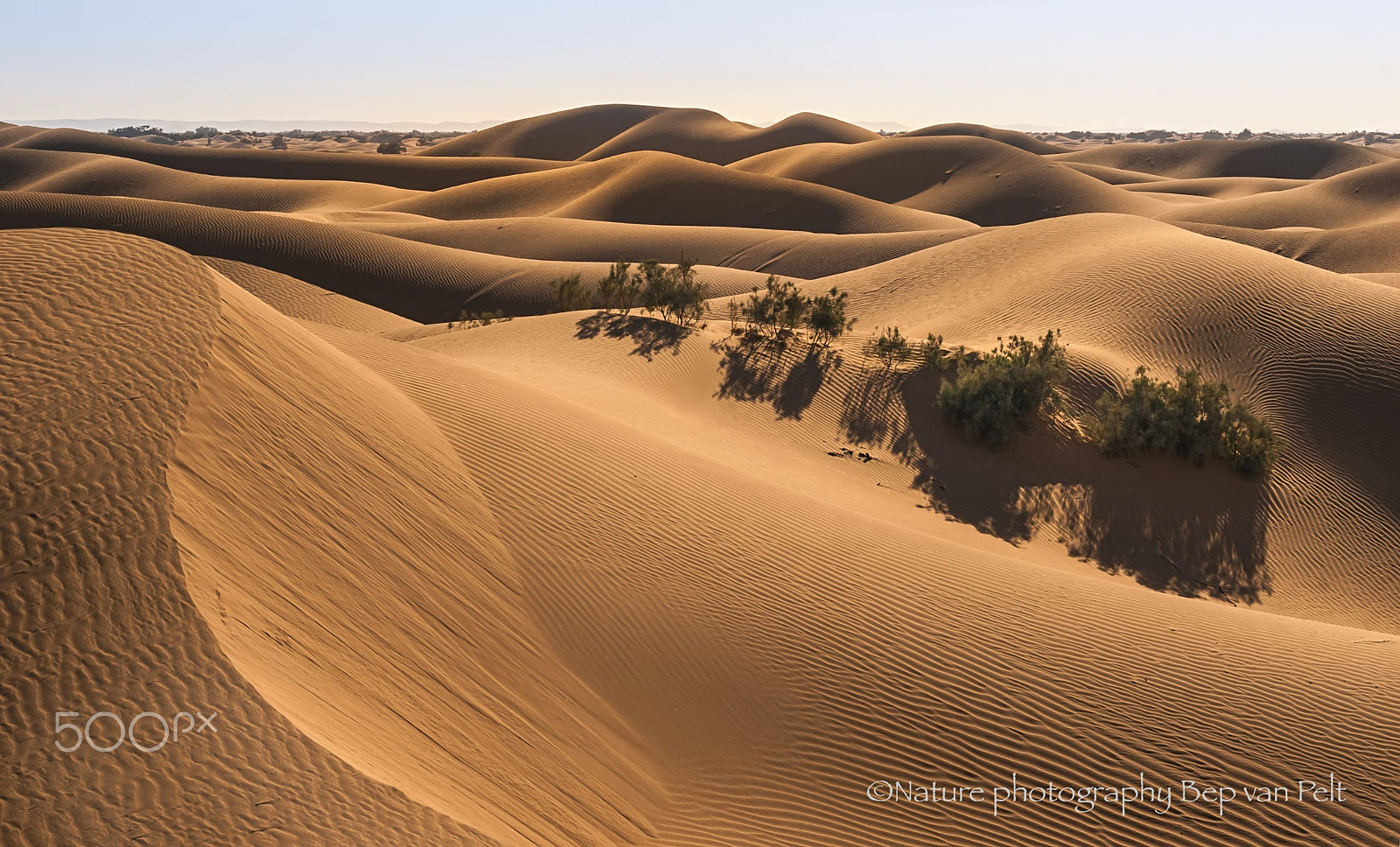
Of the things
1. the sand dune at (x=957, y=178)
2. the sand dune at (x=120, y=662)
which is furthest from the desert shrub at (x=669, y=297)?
the sand dune at (x=957, y=178)

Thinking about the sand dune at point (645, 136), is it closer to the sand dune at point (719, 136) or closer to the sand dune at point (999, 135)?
the sand dune at point (719, 136)

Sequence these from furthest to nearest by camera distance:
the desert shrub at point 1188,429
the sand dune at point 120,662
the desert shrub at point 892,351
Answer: the desert shrub at point 892,351
the desert shrub at point 1188,429
the sand dune at point 120,662

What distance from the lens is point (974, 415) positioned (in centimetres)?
1631

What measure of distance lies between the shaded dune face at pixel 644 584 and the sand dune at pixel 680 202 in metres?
34.8

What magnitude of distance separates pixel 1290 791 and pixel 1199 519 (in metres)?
8.85

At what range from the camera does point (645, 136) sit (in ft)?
343

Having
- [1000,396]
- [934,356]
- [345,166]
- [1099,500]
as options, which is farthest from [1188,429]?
[345,166]

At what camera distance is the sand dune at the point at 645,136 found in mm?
101625

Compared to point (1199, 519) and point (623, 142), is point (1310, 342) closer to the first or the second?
point (1199, 519)

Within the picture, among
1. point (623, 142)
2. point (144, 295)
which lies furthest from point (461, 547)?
point (623, 142)

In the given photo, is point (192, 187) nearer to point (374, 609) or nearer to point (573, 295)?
point (573, 295)

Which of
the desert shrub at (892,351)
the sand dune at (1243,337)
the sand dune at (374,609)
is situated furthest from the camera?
the desert shrub at (892,351)

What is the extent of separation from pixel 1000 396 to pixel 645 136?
94.6m

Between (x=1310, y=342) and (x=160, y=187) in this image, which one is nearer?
(x=1310, y=342)
